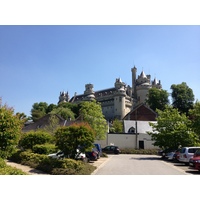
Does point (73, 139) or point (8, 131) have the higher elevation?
point (8, 131)

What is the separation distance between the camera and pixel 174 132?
28.7 metres

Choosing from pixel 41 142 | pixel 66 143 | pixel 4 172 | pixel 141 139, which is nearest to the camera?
pixel 4 172

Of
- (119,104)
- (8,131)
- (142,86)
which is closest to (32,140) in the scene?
(8,131)

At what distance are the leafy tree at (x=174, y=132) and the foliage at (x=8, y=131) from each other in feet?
65.7

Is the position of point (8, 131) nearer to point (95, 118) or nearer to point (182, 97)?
point (95, 118)

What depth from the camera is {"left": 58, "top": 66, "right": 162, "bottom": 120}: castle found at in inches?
4104

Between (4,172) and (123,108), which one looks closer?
(4,172)

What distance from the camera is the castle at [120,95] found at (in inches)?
4104

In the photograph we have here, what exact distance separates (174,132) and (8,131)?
2063 centimetres

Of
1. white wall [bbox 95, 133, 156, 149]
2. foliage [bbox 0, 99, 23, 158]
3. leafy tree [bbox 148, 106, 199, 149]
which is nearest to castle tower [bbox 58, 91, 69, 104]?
white wall [bbox 95, 133, 156, 149]

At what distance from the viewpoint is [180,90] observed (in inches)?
2795
